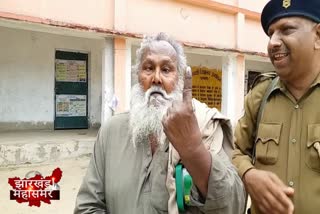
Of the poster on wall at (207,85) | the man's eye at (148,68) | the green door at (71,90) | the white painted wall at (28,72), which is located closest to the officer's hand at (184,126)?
the man's eye at (148,68)

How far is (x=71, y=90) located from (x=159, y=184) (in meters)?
9.08

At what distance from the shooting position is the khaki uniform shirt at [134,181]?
150 centimetres

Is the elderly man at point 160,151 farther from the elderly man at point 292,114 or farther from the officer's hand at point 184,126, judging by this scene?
the elderly man at point 292,114

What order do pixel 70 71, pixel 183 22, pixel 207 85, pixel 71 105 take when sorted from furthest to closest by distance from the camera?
pixel 207 85, pixel 71 105, pixel 70 71, pixel 183 22

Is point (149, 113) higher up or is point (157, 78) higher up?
point (157, 78)

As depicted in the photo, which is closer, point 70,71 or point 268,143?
point 268,143

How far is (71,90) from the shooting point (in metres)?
10.4

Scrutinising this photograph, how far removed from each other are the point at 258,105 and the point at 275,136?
183 mm

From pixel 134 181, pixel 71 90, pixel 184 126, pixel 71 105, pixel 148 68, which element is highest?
pixel 71 90

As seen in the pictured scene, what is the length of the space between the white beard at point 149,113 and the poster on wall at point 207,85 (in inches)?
412

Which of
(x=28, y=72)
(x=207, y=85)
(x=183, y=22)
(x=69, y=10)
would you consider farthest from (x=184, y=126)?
(x=207, y=85)

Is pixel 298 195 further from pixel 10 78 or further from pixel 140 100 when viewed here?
pixel 10 78

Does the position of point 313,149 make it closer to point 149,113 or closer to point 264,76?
point 264,76

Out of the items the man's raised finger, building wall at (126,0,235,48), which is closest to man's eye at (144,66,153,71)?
the man's raised finger
